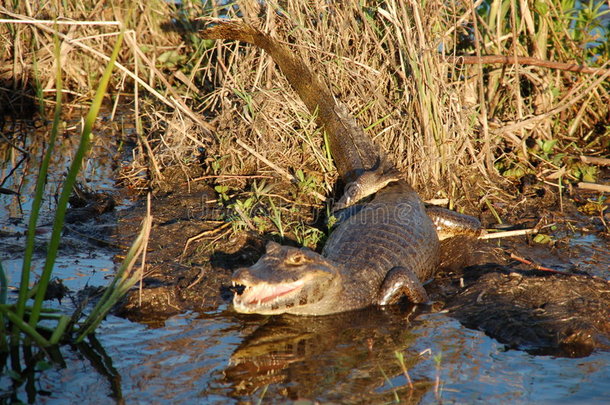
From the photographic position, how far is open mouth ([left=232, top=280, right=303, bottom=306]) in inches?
149

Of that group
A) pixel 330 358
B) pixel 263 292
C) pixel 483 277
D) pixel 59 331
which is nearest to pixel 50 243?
pixel 59 331

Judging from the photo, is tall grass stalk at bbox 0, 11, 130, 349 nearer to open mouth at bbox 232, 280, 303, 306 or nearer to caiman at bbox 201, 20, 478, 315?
open mouth at bbox 232, 280, 303, 306

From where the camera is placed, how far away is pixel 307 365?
139 inches

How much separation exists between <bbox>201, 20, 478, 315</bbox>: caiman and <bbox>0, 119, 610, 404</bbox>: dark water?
0.51 feet

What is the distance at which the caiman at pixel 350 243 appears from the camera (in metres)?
3.98

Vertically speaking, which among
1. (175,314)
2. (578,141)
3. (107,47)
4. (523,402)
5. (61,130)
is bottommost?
(523,402)

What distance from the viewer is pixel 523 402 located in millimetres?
3201

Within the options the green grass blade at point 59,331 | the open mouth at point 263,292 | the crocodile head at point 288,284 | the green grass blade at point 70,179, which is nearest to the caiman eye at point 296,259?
the crocodile head at point 288,284

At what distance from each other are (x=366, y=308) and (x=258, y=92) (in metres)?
2.29

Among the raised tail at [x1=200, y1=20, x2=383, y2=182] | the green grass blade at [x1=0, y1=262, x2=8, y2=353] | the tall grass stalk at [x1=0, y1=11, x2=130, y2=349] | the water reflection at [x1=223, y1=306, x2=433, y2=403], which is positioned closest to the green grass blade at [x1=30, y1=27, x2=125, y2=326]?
the tall grass stalk at [x1=0, y1=11, x2=130, y2=349]

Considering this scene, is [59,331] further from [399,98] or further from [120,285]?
[399,98]

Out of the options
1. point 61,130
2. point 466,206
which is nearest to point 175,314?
point 466,206

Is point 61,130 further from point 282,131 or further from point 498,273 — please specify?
point 498,273

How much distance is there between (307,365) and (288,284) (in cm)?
59
